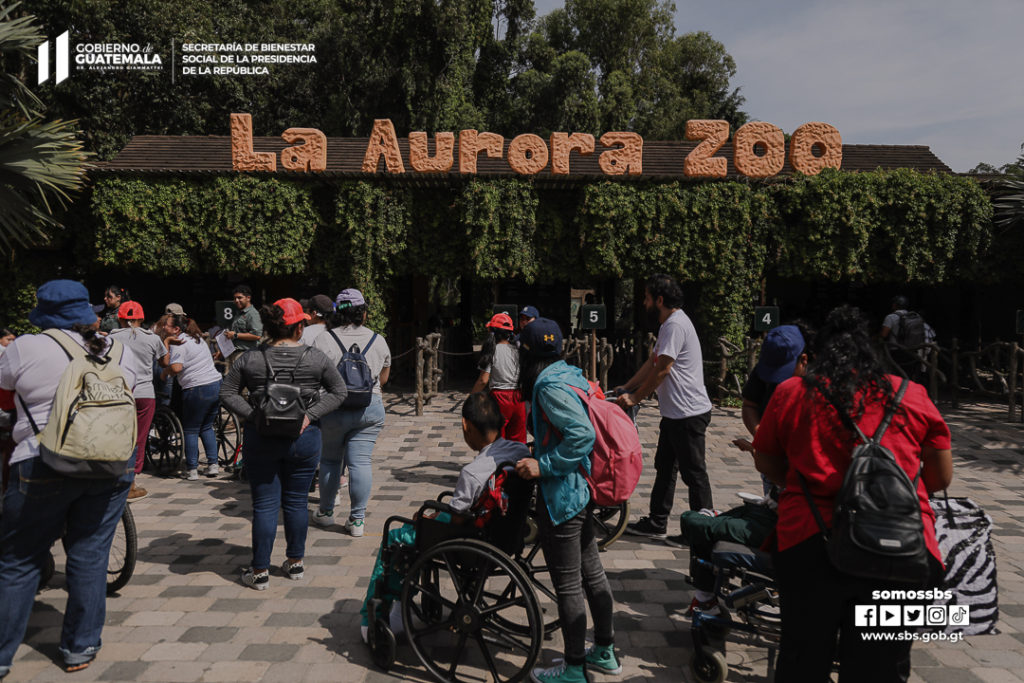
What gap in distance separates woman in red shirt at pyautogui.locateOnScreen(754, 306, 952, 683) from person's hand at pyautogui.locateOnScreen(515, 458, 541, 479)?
1.05 metres

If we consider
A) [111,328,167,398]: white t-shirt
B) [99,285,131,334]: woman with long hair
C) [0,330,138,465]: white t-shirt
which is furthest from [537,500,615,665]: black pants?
[99,285,131,334]: woman with long hair

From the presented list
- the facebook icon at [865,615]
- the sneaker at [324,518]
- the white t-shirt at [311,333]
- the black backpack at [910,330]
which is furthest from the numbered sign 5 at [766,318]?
the facebook icon at [865,615]

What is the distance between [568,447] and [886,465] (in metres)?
1.26

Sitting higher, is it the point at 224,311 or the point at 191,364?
the point at 224,311

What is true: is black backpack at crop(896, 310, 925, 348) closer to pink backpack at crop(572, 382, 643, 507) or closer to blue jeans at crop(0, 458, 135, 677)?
pink backpack at crop(572, 382, 643, 507)

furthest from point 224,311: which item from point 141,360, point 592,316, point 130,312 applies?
point 592,316

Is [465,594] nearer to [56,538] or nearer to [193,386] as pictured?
[56,538]

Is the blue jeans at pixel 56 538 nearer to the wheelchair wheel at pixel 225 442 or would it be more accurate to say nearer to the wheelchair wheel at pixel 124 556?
the wheelchair wheel at pixel 124 556

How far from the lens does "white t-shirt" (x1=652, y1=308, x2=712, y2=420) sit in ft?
16.0

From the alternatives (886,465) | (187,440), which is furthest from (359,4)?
(886,465)

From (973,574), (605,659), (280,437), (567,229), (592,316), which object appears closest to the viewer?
(973,574)

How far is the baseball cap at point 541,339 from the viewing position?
3164 mm

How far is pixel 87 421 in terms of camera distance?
3090mm

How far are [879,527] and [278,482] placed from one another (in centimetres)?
353
